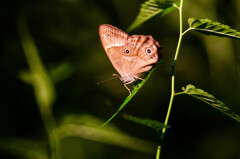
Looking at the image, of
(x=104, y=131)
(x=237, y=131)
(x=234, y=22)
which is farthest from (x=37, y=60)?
(x=237, y=131)

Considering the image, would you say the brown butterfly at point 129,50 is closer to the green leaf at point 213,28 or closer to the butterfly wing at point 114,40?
the butterfly wing at point 114,40

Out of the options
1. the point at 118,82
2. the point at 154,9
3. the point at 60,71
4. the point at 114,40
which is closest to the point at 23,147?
the point at 60,71

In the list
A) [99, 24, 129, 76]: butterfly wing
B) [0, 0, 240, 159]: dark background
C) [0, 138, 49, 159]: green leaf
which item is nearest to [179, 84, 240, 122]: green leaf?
[99, 24, 129, 76]: butterfly wing

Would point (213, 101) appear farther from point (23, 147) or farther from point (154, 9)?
point (23, 147)

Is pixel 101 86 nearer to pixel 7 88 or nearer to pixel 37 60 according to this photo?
pixel 7 88

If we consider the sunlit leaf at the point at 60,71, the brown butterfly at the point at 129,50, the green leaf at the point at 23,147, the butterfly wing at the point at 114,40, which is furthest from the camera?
the sunlit leaf at the point at 60,71

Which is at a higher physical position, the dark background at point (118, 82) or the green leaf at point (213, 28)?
the dark background at point (118, 82)

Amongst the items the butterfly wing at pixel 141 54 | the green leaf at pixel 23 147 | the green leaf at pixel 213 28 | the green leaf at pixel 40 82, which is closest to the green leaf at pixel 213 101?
the green leaf at pixel 213 28
